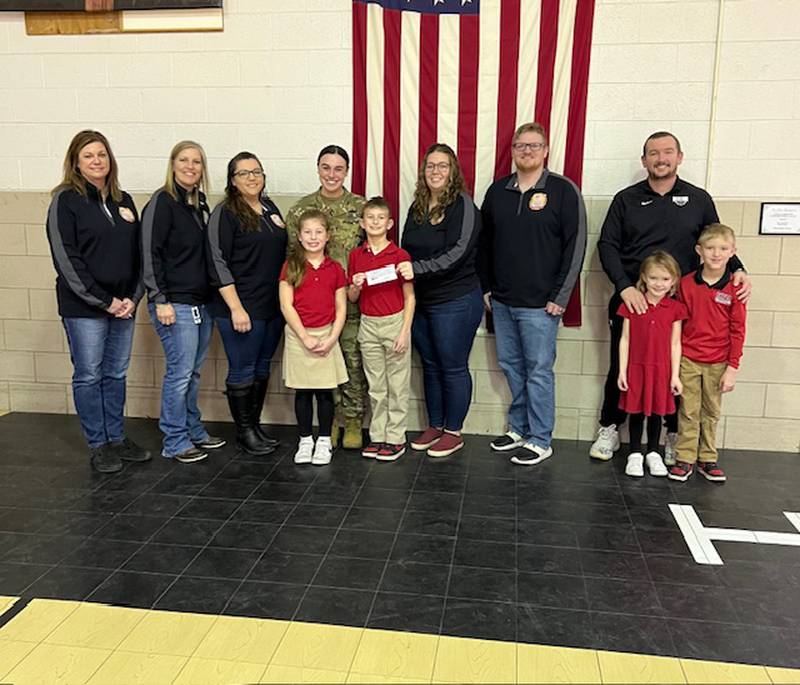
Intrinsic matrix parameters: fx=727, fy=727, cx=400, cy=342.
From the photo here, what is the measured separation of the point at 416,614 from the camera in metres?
2.57

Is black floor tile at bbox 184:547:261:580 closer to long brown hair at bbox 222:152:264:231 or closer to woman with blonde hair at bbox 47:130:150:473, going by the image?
woman with blonde hair at bbox 47:130:150:473

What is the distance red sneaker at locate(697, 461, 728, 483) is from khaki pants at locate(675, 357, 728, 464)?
3 cm

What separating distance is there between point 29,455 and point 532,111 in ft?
11.6

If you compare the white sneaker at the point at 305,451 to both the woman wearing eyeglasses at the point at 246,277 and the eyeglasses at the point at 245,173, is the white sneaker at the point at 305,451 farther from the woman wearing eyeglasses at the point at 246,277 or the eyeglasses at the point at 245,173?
the eyeglasses at the point at 245,173

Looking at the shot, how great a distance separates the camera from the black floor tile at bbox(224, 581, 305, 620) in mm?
2580

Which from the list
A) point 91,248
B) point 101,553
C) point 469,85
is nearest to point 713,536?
point 101,553

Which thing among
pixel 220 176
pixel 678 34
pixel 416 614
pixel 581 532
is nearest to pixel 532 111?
pixel 678 34

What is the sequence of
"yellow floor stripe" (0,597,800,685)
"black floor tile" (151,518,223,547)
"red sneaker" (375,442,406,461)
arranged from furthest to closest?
"red sneaker" (375,442,406,461)
"black floor tile" (151,518,223,547)
"yellow floor stripe" (0,597,800,685)

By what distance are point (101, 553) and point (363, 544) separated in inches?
42.9

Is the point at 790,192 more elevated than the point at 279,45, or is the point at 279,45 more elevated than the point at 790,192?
the point at 279,45

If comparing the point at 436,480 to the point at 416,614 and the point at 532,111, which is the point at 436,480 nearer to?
the point at 416,614

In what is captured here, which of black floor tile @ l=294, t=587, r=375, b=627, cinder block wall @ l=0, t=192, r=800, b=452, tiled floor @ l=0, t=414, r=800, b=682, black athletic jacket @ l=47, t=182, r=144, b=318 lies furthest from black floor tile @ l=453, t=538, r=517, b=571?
black athletic jacket @ l=47, t=182, r=144, b=318

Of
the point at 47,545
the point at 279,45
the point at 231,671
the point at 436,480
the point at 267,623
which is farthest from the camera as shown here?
the point at 279,45

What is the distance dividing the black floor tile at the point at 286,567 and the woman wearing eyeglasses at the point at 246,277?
126cm
